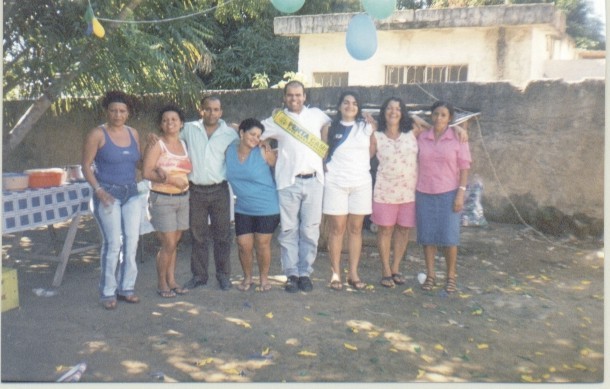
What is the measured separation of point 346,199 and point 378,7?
1346mm

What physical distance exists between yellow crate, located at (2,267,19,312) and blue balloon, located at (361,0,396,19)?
295cm

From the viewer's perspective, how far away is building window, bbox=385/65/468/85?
8.32 metres

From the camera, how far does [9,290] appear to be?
4199 mm

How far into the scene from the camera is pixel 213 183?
4.47 metres

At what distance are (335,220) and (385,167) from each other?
0.52 m

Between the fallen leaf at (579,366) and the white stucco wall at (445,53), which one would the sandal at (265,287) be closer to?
the fallen leaf at (579,366)

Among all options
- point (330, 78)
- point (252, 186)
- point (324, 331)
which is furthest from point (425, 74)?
point (324, 331)

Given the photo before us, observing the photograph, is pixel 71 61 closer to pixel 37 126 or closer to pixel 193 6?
pixel 193 6

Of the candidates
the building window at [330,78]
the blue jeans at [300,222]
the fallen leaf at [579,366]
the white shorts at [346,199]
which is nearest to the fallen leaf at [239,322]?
the blue jeans at [300,222]

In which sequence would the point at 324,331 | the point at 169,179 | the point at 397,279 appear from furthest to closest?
1. the point at 397,279
2. the point at 169,179
3. the point at 324,331

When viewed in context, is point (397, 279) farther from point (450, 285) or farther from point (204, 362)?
point (204, 362)

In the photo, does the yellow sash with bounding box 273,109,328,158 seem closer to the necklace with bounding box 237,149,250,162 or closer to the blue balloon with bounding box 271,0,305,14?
the necklace with bounding box 237,149,250,162

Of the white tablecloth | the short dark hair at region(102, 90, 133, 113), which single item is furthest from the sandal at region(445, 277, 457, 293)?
the white tablecloth

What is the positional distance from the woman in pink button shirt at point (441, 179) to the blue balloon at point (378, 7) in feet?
2.40
